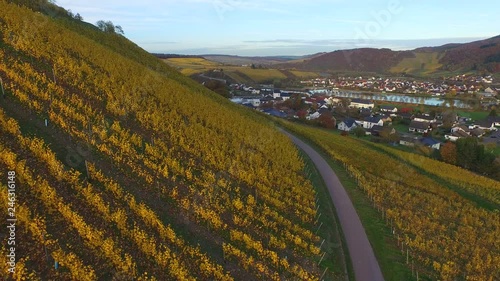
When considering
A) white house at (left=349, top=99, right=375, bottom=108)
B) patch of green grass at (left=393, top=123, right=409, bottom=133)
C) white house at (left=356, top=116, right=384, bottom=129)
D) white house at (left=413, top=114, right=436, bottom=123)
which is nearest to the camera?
patch of green grass at (left=393, top=123, right=409, bottom=133)

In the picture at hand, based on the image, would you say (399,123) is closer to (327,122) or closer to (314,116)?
(314,116)

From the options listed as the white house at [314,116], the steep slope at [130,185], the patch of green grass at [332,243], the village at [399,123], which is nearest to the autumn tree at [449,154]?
the village at [399,123]

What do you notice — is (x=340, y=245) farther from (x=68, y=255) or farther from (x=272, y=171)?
(x=68, y=255)

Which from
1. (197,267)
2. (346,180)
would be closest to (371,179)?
(346,180)

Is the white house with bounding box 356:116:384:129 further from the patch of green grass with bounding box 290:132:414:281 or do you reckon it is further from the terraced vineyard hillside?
the patch of green grass with bounding box 290:132:414:281

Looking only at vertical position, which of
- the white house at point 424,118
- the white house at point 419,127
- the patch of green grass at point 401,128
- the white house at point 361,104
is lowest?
the patch of green grass at point 401,128

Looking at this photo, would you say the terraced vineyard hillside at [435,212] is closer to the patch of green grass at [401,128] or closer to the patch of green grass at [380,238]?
the patch of green grass at [380,238]

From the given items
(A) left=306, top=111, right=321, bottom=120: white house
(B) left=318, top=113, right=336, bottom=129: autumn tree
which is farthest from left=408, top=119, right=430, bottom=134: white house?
(A) left=306, top=111, right=321, bottom=120: white house
